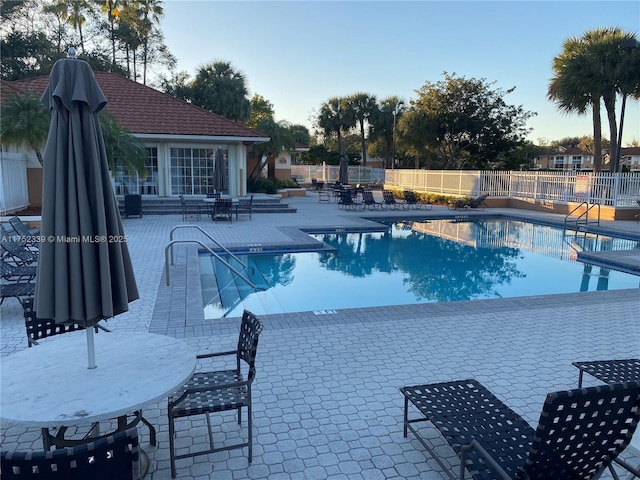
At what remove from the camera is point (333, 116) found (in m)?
43.2

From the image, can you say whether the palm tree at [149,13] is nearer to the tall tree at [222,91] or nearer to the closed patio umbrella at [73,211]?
the tall tree at [222,91]

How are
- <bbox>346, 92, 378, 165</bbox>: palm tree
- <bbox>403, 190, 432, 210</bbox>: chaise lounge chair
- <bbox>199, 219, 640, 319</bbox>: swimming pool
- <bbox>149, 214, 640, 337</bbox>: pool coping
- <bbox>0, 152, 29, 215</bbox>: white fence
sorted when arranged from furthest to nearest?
<bbox>346, 92, 378, 165</bbox>: palm tree
<bbox>403, 190, 432, 210</bbox>: chaise lounge chair
<bbox>0, 152, 29, 215</bbox>: white fence
<bbox>199, 219, 640, 319</bbox>: swimming pool
<bbox>149, 214, 640, 337</bbox>: pool coping

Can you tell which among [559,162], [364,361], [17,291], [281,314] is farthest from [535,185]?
[559,162]

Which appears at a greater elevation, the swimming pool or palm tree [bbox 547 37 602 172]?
palm tree [bbox 547 37 602 172]

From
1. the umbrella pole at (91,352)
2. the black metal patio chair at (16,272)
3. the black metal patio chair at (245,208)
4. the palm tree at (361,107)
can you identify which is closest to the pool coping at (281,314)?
the black metal patio chair at (16,272)

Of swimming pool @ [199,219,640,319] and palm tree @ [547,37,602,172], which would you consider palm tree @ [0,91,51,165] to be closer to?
swimming pool @ [199,219,640,319]

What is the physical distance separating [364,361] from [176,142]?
55.5 feet

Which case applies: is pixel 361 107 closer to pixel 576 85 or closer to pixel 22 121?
pixel 576 85

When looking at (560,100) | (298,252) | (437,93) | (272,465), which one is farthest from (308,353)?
(437,93)

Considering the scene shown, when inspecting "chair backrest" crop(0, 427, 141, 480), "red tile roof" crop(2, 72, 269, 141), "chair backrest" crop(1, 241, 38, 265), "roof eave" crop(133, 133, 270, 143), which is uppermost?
"red tile roof" crop(2, 72, 269, 141)

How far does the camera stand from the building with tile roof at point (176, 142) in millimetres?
18828

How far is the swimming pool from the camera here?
8.42 m

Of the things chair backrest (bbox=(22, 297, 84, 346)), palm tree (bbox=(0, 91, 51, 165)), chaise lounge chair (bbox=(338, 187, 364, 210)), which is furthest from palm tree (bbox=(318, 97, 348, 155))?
chair backrest (bbox=(22, 297, 84, 346))

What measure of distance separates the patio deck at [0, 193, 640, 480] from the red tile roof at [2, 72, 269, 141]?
12034 mm
